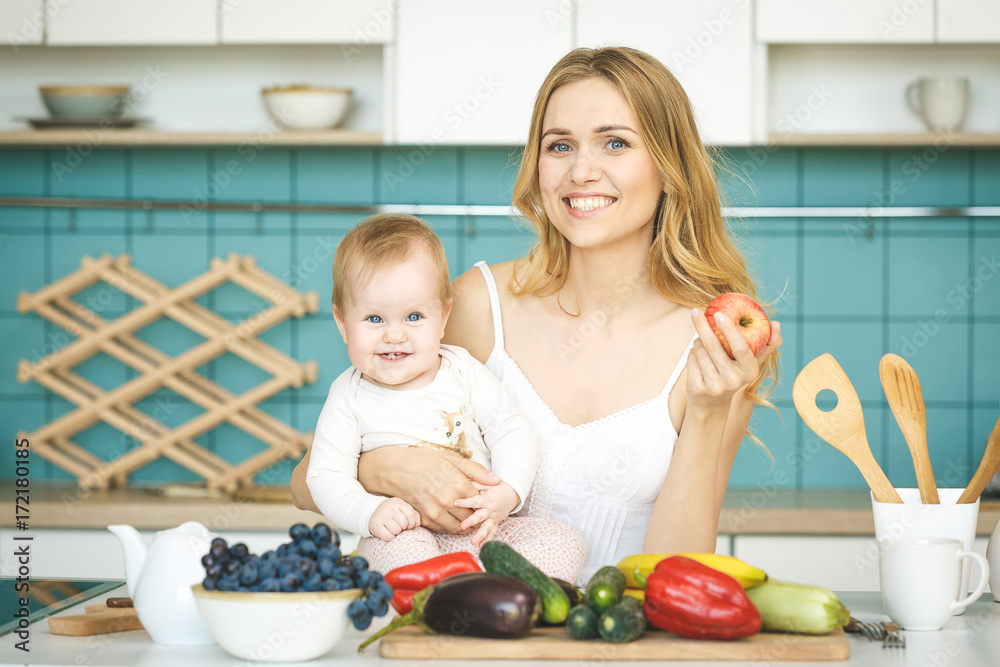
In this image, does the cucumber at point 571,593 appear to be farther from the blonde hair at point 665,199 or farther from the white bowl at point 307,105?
the white bowl at point 307,105

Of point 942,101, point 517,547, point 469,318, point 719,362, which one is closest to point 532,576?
point 517,547

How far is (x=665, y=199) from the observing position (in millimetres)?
1476

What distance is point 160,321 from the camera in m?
2.64

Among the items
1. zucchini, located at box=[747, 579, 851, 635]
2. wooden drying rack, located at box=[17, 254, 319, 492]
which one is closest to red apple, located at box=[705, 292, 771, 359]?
zucchini, located at box=[747, 579, 851, 635]

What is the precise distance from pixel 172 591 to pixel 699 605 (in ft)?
1.49

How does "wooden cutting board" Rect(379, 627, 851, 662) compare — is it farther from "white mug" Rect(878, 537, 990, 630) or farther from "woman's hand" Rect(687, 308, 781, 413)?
"woman's hand" Rect(687, 308, 781, 413)

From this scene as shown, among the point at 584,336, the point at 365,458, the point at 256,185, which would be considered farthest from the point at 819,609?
the point at 256,185

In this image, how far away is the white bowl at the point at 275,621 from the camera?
0.80 m

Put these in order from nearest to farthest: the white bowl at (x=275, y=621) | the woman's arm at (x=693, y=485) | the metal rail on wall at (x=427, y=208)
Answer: the white bowl at (x=275, y=621) → the woman's arm at (x=693, y=485) → the metal rail on wall at (x=427, y=208)

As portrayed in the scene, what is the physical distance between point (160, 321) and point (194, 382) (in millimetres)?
191

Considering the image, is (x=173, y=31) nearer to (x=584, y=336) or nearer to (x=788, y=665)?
(x=584, y=336)

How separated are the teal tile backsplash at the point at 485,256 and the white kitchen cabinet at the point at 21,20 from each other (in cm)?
34

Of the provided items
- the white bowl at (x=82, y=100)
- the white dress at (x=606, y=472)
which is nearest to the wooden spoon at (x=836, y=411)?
the white dress at (x=606, y=472)

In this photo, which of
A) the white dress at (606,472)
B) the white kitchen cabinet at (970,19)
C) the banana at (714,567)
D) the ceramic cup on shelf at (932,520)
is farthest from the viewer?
the white kitchen cabinet at (970,19)
